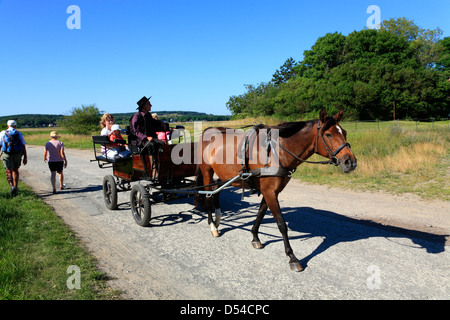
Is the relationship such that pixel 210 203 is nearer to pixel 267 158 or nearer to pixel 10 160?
pixel 267 158

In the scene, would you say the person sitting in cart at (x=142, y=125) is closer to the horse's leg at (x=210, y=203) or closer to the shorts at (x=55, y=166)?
the horse's leg at (x=210, y=203)

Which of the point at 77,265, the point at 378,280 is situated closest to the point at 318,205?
the point at 378,280

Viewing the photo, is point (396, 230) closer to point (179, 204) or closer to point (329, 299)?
point (329, 299)

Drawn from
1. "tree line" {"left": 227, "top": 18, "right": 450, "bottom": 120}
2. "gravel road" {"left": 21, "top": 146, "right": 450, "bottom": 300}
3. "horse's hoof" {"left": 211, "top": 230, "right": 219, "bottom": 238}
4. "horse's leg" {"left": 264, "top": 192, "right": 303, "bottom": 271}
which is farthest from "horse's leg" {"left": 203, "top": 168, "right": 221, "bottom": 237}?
"tree line" {"left": 227, "top": 18, "right": 450, "bottom": 120}

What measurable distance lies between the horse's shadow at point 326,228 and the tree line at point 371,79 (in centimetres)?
3283

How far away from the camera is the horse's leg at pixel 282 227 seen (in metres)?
4.09

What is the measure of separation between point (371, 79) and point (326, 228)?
137ft

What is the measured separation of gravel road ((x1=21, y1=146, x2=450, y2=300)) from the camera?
11.8 ft

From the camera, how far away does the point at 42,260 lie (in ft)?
14.0

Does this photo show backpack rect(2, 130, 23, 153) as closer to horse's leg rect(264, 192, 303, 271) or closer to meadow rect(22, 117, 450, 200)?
meadow rect(22, 117, 450, 200)

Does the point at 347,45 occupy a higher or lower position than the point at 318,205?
higher
